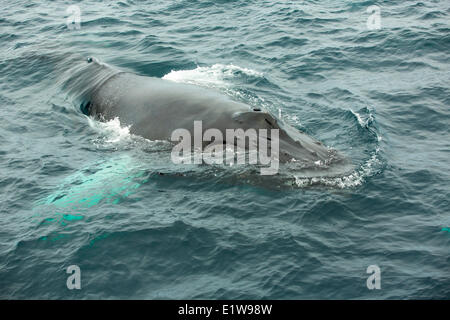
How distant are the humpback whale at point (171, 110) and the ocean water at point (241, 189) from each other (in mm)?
583

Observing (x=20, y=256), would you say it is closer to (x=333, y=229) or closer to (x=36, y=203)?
(x=36, y=203)

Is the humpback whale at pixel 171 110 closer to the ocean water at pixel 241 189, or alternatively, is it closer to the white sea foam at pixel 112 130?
the white sea foam at pixel 112 130

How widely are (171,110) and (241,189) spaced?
13.0 feet

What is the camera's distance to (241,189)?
43.5 feet

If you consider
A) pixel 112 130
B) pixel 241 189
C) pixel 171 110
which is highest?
pixel 171 110

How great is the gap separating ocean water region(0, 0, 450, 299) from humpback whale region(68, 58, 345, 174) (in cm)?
58

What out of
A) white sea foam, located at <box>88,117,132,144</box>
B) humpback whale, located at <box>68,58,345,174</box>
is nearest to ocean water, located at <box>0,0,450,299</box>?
white sea foam, located at <box>88,117,132,144</box>

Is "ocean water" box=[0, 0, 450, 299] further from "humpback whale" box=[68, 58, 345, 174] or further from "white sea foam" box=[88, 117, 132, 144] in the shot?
"humpback whale" box=[68, 58, 345, 174]

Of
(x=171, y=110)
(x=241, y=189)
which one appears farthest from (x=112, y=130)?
(x=241, y=189)

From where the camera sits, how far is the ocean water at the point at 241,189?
1070 cm

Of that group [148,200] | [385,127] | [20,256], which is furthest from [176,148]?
[385,127]

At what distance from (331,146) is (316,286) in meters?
6.44

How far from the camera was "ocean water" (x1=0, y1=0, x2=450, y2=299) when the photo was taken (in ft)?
35.1

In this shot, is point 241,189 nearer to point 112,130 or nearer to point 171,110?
point 171,110
